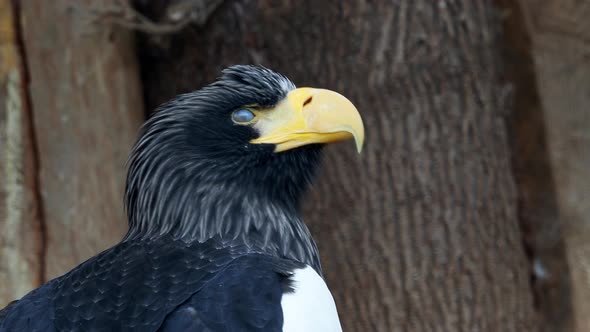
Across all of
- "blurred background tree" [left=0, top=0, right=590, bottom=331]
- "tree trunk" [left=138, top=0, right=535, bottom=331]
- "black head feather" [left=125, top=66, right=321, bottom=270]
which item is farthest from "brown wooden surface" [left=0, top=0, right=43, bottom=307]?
"black head feather" [left=125, top=66, right=321, bottom=270]

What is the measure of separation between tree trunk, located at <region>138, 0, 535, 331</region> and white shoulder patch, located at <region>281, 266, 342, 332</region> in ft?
5.34

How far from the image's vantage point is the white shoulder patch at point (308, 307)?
2805mm

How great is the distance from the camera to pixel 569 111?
6.29 m

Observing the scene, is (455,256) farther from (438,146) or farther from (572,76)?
(572,76)

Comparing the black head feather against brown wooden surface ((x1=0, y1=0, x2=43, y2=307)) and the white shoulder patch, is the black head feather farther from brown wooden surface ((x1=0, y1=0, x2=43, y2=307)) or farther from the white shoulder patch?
brown wooden surface ((x1=0, y1=0, x2=43, y2=307))

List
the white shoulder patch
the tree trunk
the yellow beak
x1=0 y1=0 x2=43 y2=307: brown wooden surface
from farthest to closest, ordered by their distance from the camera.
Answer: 1. x1=0 y1=0 x2=43 y2=307: brown wooden surface
2. the tree trunk
3. the yellow beak
4. the white shoulder patch

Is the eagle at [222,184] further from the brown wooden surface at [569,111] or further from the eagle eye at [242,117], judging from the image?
the brown wooden surface at [569,111]

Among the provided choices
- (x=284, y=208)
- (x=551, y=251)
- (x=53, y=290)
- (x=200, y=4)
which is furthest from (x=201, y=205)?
(x=551, y=251)

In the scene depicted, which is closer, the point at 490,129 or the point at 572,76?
the point at 490,129

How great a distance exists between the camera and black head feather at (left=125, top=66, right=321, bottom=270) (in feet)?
11.0

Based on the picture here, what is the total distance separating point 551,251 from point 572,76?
105 centimetres

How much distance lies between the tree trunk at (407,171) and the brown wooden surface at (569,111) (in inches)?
61.1

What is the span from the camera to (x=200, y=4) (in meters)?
4.85

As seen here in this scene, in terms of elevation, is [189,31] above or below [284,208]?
above
